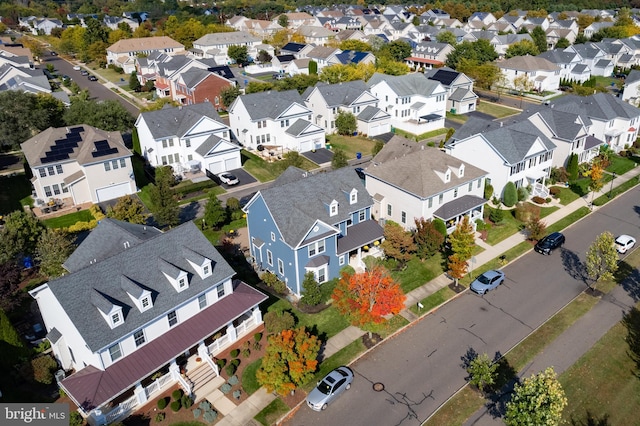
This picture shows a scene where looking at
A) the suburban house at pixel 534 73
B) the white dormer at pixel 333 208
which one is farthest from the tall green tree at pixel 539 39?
the white dormer at pixel 333 208

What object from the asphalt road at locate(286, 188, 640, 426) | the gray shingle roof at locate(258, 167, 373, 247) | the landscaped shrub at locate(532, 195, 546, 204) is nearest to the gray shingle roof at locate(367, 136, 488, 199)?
the gray shingle roof at locate(258, 167, 373, 247)

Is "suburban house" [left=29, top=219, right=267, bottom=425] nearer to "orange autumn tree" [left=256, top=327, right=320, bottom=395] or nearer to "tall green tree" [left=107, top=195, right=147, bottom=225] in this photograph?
"orange autumn tree" [left=256, top=327, right=320, bottom=395]

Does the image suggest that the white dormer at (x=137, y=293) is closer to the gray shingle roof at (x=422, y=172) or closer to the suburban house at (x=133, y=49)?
the gray shingle roof at (x=422, y=172)

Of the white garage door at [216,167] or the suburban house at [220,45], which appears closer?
the white garage door at [216,167]

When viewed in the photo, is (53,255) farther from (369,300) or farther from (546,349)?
(546,349)

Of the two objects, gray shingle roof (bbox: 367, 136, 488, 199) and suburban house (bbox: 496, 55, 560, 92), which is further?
suburban house (bbox: 496, 55, 560, 92)

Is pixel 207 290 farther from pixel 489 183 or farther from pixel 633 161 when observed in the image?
pixel 633 161
